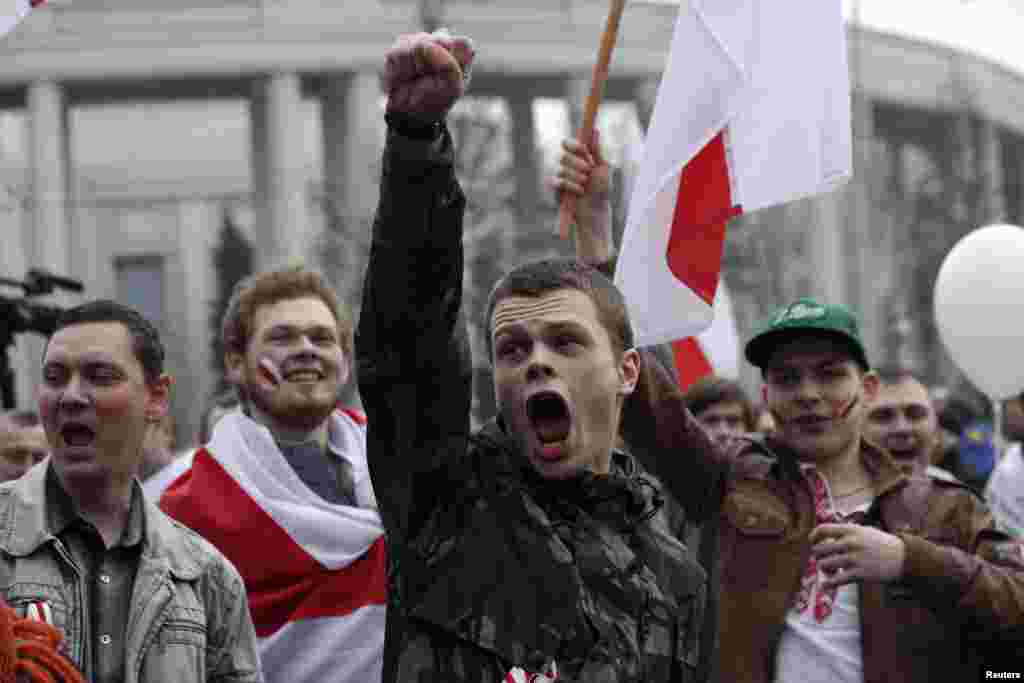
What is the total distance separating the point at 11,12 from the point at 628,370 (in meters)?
1.49

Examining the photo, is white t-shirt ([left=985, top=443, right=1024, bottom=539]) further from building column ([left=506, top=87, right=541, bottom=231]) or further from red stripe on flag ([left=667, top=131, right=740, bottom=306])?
building column ([left=506, top=87, right=541, bottom=231])

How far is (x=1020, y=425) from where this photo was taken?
7496 millimetres

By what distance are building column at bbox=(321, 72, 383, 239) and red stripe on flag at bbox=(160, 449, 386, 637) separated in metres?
39.7

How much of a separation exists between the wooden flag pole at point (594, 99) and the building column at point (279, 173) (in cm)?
4604

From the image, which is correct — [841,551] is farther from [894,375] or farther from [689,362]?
[689,362]

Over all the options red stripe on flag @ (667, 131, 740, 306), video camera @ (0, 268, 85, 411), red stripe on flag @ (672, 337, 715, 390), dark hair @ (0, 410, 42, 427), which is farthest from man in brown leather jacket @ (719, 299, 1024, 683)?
red stripe on flag @ (672, 337, 715, 390)

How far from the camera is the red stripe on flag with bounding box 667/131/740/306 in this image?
15.3 ft

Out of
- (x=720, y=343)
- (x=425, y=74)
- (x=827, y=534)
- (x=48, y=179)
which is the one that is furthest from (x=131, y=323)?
(x=48, y=179)

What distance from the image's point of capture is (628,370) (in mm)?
3303

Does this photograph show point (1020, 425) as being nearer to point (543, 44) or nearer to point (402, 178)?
point (402, 178)

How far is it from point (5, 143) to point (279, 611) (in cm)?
6225

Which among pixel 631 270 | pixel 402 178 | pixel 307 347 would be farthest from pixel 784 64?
pixel 402 178

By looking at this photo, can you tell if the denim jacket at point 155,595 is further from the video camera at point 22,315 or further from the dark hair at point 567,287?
the video camera at point 22,315

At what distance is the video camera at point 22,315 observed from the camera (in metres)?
6.15
